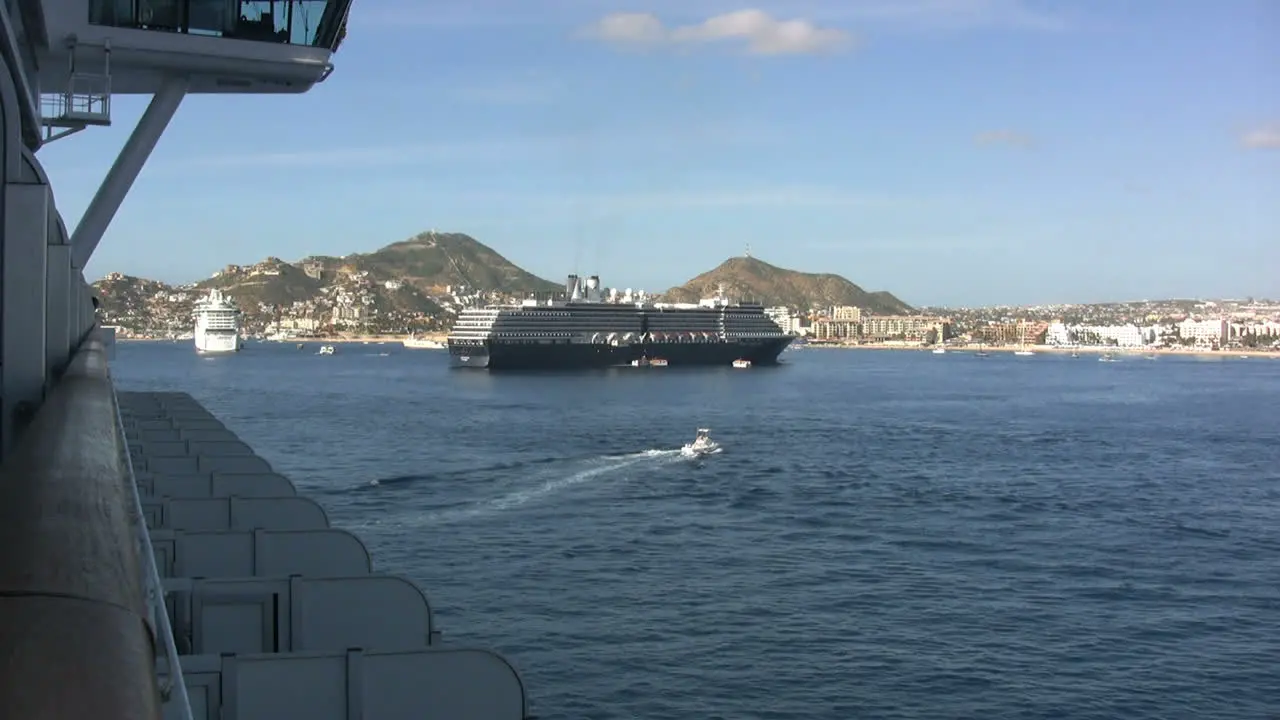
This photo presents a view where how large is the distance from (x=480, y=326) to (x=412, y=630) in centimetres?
7872

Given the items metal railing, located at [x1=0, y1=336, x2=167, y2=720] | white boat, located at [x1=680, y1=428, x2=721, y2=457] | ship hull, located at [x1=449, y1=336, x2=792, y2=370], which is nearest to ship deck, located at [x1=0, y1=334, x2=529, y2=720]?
metal railing, located at [x1=0, y1=336, x2=167, y2=720]

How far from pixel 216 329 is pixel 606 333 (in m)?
47.7

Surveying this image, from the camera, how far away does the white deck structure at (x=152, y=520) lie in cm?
89

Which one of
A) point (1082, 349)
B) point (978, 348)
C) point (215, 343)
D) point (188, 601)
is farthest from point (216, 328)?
point (188, 601)

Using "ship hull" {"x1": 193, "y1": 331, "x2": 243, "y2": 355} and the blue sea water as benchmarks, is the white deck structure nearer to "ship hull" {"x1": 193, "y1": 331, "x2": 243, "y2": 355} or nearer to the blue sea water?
the blue sea water

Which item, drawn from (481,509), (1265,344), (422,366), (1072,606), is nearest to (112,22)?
(1072,606)

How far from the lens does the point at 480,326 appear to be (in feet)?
268

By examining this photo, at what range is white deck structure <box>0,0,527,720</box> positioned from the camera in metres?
A: 0.89

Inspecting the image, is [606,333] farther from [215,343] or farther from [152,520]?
[152,520]

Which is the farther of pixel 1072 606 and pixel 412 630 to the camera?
pixel 1072 606

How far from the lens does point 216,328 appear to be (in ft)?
383

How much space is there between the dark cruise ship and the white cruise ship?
133 ft

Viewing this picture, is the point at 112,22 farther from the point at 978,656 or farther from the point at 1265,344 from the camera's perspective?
the point at 1265,344

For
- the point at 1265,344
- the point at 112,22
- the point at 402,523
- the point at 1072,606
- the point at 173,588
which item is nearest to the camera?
the point at 173,588
